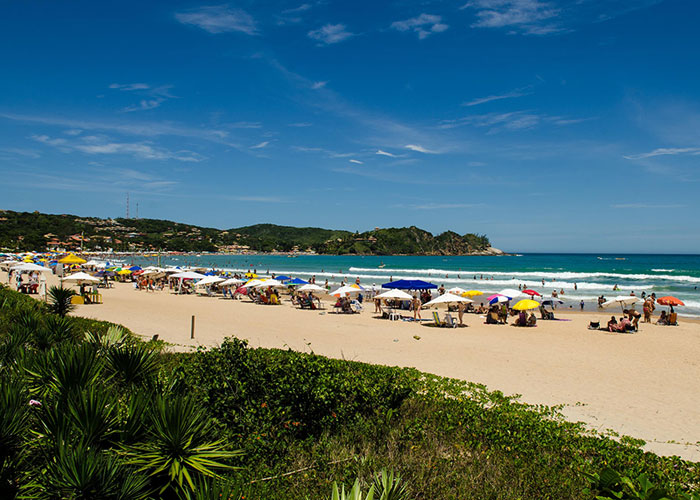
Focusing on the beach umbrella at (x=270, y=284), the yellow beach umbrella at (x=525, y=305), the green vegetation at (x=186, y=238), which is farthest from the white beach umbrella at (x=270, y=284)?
the green vegetation at (x=186, y=238)

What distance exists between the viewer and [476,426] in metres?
5.22

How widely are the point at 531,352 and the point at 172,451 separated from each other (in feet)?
40.3

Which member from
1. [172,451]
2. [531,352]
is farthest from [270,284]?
[172,451]

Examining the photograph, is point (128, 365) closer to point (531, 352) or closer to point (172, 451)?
point (172, 451)

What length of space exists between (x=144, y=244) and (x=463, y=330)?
151836 mm

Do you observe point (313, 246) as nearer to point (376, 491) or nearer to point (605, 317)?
point (605, 317)

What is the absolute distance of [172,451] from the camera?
311 cm

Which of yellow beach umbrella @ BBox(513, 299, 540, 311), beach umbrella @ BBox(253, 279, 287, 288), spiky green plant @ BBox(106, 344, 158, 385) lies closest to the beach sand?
yellow beach umbrella @ BBox(513, 299, 540, 311)

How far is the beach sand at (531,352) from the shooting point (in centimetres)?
781

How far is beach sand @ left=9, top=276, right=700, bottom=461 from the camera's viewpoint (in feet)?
25.6

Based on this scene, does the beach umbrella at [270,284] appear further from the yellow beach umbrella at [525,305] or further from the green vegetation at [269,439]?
the green vegetation at [269,439]

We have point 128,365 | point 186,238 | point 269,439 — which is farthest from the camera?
point 186,238

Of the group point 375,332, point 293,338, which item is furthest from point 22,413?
point 375,332

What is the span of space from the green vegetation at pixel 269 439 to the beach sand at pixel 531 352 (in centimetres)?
216
